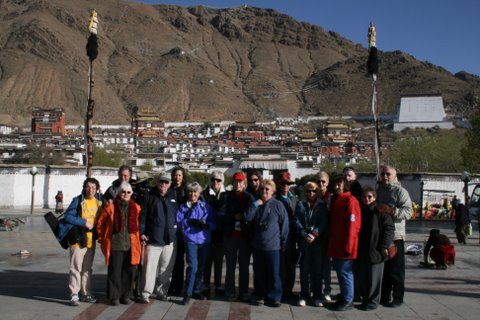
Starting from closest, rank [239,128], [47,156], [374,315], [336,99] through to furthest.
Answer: [374,315]
[47,156]
[239,128]
[336,99]

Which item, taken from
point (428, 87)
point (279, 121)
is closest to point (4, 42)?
point (279, 121)

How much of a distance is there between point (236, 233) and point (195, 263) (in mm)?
652

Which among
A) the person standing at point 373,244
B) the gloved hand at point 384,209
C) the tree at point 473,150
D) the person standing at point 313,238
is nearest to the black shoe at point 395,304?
the person standing at point 373,244

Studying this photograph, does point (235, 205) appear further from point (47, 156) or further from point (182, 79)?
point (182, 79)

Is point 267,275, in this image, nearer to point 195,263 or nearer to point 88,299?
point 195,263

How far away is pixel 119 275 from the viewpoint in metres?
7.34

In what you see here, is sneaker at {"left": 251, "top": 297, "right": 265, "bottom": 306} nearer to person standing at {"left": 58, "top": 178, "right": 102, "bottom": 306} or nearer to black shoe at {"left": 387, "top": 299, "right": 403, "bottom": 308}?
black shoe at {"left": 387, "top": 299, "right": 403, "bottom": 308}

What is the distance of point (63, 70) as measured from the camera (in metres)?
164

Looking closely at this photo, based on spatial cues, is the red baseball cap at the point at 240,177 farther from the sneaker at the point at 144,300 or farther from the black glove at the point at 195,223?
the sneaker at the point at 144,300

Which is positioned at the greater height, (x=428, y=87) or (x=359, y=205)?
(x=428, y=87)

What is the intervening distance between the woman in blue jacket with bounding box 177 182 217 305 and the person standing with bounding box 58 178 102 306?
113 cm

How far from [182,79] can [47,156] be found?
12229 centimetres

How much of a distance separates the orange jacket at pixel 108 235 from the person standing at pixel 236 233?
3.70ft

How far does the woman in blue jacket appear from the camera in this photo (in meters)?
7.65
